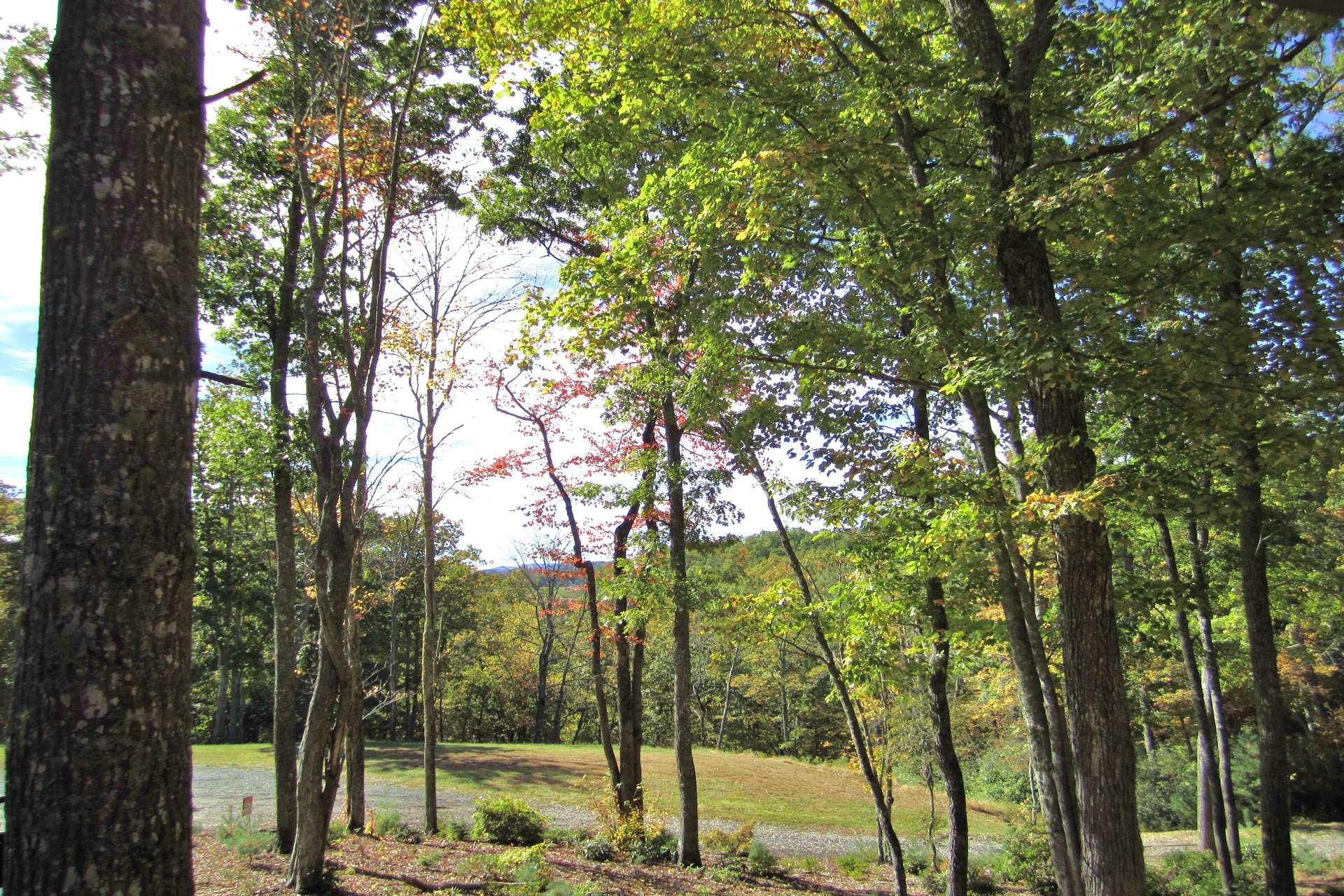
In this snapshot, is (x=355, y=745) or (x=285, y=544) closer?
(x=285, y=544)

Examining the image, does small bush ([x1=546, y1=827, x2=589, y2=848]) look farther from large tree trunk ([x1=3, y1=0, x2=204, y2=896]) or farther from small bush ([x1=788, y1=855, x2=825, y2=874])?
large tree trunk ([x1=3, y1=0, x2=204, y2=896])

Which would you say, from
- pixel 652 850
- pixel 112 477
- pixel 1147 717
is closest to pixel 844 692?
pixel 652 850

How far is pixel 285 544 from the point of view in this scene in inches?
401

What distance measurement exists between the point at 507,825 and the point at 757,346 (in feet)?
32.0

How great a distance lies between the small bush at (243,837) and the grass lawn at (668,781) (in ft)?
25.2

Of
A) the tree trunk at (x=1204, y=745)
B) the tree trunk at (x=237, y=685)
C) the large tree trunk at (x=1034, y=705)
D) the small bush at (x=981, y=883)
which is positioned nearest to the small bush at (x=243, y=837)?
the large tree trunk at (x=1034, y=705)

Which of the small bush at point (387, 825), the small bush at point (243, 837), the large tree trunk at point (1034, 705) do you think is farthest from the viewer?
the small bush at point (387, 825)

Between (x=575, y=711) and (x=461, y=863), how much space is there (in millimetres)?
30986

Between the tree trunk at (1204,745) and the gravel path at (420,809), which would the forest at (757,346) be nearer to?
the tree trunk at (1204,745)

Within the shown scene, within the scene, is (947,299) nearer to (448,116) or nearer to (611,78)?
(611,78)

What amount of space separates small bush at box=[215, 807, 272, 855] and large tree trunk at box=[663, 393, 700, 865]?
582 cm

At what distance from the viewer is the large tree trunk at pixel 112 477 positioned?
1963 millimetres

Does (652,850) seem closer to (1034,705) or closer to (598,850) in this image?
(598,850)

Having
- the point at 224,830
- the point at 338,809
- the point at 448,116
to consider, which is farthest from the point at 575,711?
the point at 448,116
